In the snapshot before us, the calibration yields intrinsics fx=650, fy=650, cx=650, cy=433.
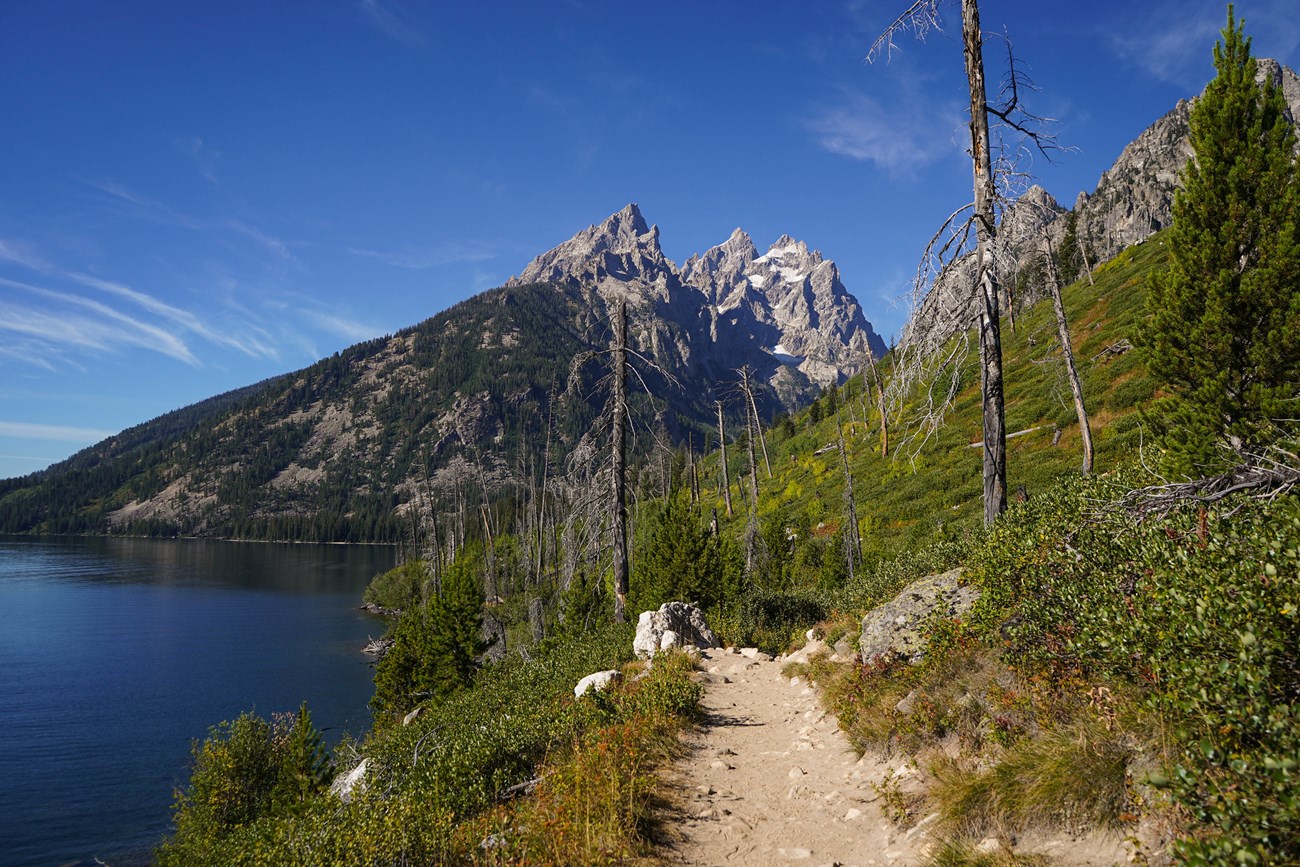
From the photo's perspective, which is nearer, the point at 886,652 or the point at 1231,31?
the point at 886,652

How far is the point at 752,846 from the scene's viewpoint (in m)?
5.95

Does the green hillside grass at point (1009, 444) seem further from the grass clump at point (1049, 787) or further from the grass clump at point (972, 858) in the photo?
the grass clump at point (972, 858)

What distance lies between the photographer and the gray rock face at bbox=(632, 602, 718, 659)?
48.6 feet

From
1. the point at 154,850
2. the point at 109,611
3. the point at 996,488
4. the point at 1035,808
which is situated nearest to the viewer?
the point at 1035,808

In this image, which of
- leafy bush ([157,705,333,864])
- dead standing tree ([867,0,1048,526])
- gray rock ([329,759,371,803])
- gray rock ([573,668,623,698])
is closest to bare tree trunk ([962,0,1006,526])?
Result: dead standing tree ([867,0,1048,526])

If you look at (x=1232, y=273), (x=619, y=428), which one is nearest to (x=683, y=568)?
(x=619, y=428)

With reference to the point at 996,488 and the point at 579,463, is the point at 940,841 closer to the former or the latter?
the point at 996,488

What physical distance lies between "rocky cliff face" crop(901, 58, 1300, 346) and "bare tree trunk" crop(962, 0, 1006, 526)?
0.78 feet

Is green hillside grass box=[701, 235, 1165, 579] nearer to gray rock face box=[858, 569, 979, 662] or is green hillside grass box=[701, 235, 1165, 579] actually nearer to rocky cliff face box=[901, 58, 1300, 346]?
rocky cliff face box=[901, 58, 1300, 346]

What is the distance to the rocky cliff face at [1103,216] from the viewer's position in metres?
9.91

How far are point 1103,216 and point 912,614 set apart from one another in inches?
4523

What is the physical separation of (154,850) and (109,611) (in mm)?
63847

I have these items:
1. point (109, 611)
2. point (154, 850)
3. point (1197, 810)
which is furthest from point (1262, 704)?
point (109, 611)

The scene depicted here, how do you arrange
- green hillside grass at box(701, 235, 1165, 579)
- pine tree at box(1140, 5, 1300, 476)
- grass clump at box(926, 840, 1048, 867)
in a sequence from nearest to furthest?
1. grass clump at box(926, 840, 1048, 867)
2. pine tree at box(1140, 5, 1300, 476)
3. green hillside grass at box(701, 235, 1165, 579)
